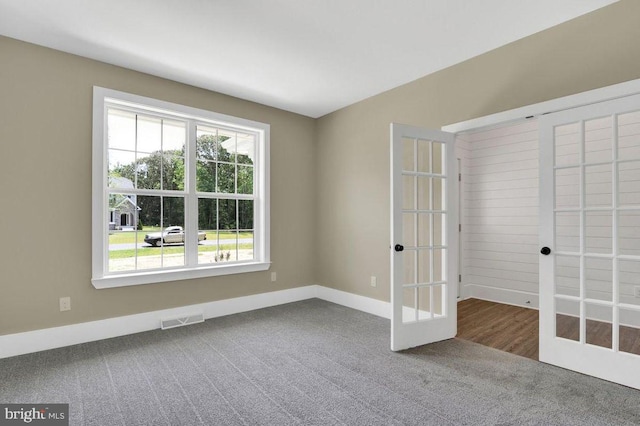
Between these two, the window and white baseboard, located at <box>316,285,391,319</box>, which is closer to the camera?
the window

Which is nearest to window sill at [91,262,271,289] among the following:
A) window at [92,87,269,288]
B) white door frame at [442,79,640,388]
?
window at [92,87,269,288]

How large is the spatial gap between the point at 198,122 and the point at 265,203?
4.30 ft

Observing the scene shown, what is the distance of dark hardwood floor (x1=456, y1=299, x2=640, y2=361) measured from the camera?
9.95 feet

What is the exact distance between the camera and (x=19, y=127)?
2.88 m

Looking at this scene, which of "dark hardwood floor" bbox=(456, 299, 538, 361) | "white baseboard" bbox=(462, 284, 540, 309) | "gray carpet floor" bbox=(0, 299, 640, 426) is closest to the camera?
"gray carpet floor" bbox=(0, 299, 640, 426)

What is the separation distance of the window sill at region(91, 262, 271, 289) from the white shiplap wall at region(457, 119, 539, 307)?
3115 millimetres

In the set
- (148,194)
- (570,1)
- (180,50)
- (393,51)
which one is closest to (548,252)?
(570,1)

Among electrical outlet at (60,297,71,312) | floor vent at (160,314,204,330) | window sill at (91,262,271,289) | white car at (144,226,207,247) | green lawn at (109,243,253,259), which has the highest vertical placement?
white car at (144,226,207,247)

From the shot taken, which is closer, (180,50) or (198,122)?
(180,50)

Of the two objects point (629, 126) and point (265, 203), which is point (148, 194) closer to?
point (265, 203)

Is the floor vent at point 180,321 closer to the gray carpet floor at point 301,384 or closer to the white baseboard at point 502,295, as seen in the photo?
the gray carpet floor at point 301,384

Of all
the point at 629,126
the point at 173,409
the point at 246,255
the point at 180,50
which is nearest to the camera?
the point at 173,409

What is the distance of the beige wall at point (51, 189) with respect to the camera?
2844 millimetres

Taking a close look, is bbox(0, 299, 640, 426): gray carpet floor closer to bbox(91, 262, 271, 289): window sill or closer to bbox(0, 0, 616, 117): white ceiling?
bbox(91, 262, 271, 289): window sill
